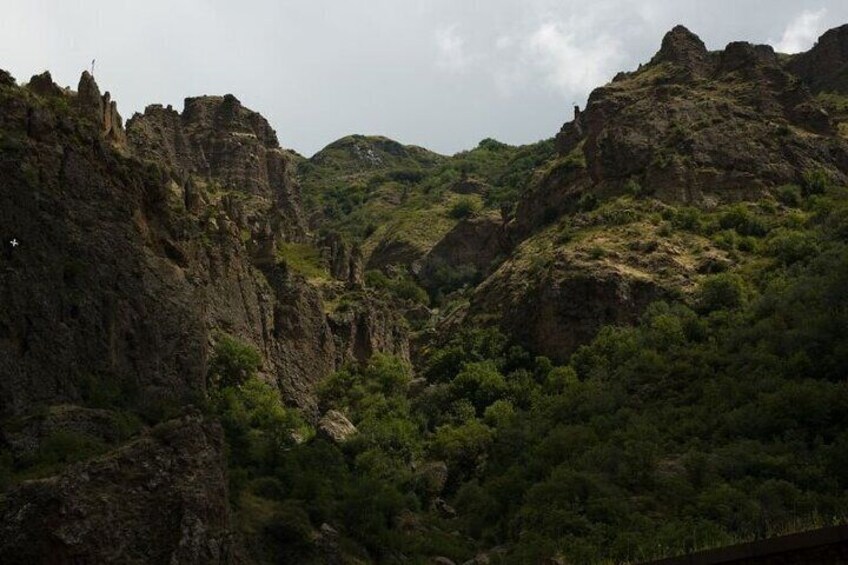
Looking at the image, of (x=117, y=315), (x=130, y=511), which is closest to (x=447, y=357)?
(x=117, y=315)

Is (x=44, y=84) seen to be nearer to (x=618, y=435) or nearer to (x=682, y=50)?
(x=618, y=435)

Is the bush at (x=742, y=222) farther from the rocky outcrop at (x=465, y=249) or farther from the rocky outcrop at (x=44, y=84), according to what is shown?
the rocky outcrop at (x=44, y=84)

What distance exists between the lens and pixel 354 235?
14438cm

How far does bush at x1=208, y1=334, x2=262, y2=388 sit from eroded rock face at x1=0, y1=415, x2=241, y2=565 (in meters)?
23.4

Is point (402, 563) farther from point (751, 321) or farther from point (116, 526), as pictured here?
point (751, 321)

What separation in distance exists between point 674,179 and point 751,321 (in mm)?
26864

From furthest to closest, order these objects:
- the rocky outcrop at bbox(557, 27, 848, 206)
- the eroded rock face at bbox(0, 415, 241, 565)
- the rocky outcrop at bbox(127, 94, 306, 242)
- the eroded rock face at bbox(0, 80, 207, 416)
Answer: the rocky outcrop at bbox(127, 94, 306, 242), the rocky outcrop at bbox(557, 27, 848, 206), the eroded rock face at bbox(0, 80, 207, 416), the eroded rock face at bbox(0, 415, 241, 565)

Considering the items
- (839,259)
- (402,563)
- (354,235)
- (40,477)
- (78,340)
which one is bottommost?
(402,563)

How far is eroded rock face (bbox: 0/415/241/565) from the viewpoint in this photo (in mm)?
25391

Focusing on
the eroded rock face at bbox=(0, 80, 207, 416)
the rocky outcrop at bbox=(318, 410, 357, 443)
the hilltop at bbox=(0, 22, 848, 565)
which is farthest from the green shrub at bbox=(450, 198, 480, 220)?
the eroded rock face at bbox=(0, 80, 207, 416)

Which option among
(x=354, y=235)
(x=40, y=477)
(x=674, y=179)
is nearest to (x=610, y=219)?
(x=674, y=179)

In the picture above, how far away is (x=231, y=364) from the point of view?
174ft

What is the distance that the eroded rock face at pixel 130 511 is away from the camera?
25.4 meters

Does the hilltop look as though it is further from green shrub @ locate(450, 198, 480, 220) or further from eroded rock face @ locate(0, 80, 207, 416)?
green shrub @ locate(450, 198, 480, 220)
